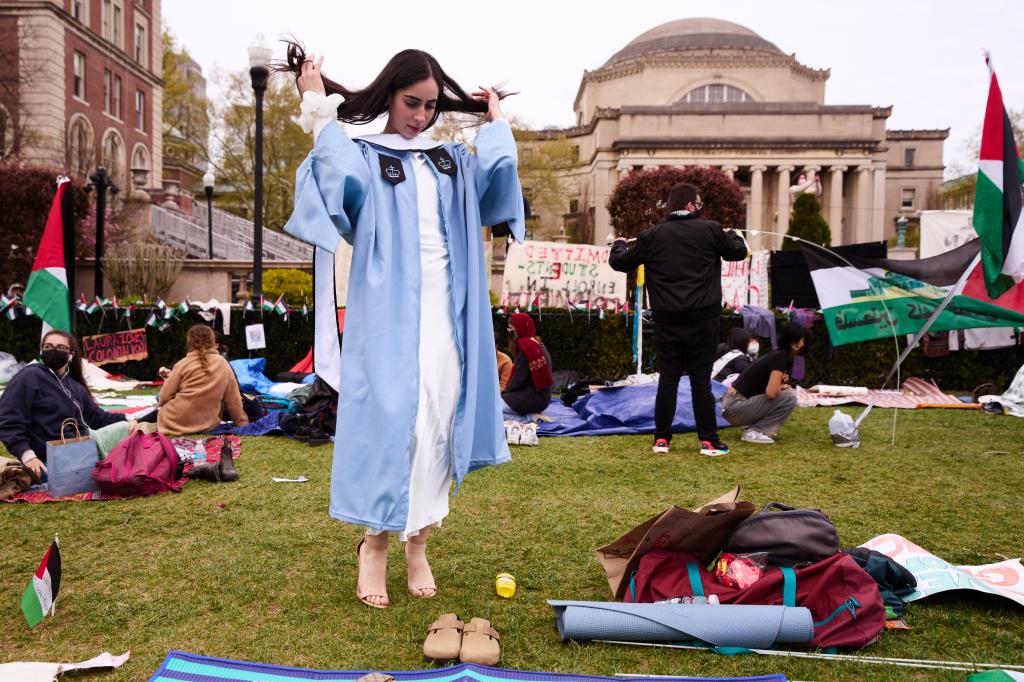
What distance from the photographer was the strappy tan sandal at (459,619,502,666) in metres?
2.43

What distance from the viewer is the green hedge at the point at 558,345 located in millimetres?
10828

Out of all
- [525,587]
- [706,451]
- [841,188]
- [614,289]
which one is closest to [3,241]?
[614,289]

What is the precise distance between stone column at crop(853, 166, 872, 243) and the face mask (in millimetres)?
52046

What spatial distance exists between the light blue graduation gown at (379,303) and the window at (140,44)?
1700 inches

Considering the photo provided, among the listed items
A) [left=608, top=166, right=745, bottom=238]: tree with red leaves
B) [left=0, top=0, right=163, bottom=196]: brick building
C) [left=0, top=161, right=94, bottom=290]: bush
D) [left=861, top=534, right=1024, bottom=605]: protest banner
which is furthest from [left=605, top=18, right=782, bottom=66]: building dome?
[left=861, top=534, right=1024, bottom=605]: protest banner

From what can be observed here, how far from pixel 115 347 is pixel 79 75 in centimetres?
2908

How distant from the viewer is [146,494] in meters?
4.80

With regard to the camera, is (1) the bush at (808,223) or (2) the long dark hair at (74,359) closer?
(2) the long dark hair at (74,359)

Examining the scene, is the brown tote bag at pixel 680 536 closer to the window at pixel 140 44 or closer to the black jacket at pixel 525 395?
the black jacket at pixel 525 395

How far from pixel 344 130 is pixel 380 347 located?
80 centimetres

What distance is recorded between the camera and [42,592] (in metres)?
2.64

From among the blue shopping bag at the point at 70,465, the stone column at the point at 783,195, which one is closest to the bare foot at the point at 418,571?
the blue shopping bag at the point at 70,465

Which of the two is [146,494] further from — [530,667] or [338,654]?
[530,667]

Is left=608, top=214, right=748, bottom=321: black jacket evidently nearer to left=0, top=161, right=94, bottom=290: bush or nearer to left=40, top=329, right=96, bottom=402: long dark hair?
left=40, top=329, right=96, bottom=402: long dark hair
